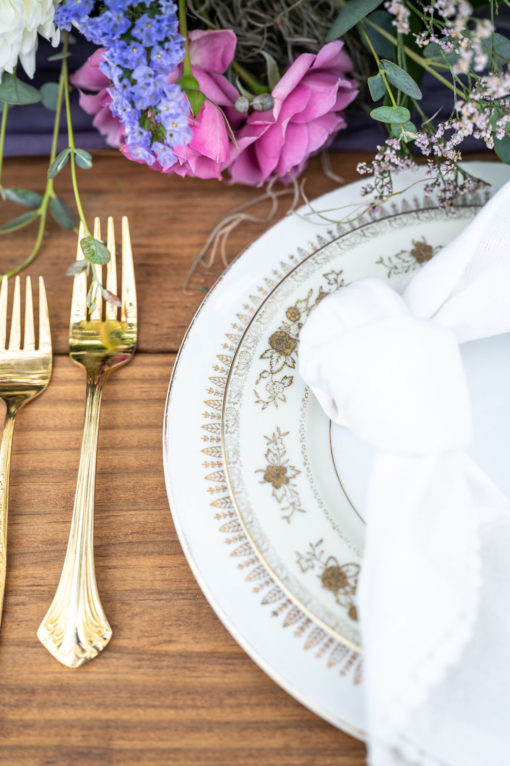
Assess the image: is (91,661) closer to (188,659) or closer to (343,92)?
(188,659)

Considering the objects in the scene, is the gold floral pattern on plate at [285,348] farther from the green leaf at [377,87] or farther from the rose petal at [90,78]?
the rose petal at [90,78]

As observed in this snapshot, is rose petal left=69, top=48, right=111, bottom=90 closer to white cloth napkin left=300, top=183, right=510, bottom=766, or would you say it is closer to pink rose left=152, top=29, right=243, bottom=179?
pink rose left=152, top=29, right=243, bottom=179

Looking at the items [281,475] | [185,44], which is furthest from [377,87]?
[281,475]

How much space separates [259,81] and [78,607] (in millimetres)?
391

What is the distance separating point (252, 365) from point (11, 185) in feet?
0.95

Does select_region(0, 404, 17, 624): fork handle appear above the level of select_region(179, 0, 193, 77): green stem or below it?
below

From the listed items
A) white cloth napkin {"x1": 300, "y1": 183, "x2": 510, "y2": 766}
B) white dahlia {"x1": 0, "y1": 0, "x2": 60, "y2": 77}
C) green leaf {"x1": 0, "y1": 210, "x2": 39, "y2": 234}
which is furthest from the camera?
green leaf {"x1": 0, "y1": 210, "x2": 39, "y2": 234}

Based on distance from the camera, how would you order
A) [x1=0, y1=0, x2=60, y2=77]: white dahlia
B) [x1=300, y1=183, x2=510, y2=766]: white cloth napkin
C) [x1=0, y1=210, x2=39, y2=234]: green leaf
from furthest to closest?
[x1=0, y1=210, x2=39, y2=234]: green leaf
[x1=0, y1=0, x2=60, y2=77]: white dahlia
[x1=300, y1=183, x2=510, y2=766]: white cloth napkin

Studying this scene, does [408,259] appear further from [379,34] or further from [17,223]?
[17,223]

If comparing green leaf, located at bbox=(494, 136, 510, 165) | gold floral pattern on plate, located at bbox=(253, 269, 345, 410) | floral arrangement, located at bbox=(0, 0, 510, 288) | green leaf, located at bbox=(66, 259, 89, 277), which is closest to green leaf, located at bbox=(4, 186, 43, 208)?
floral arrangement, located at bbox=(0, 0, 510, 288)

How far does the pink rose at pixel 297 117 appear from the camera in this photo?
0.40 metres

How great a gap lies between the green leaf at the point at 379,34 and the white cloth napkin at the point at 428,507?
0.47 ft

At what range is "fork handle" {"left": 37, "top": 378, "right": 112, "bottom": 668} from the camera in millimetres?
314

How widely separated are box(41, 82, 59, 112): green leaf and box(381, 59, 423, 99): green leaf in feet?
0.82
